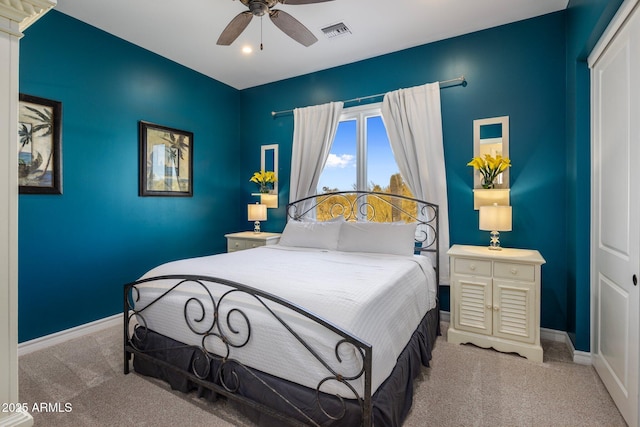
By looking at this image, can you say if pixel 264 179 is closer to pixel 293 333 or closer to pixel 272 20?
pixel 272 20

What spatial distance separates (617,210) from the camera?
2021 millimetres

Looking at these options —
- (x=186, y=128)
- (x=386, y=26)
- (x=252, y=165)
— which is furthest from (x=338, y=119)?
(x=186, y=128)

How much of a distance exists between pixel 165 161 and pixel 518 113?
401cm

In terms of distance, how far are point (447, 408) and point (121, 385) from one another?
2.19 m

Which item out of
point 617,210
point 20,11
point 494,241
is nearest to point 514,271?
point 494,241

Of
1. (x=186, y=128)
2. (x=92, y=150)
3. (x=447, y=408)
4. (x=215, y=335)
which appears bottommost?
(x=447, y=408)

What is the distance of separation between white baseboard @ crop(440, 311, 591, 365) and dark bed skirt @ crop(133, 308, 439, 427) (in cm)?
109

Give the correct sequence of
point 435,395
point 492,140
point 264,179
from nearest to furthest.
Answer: point 435,395 → point 492,140 → point 264,179

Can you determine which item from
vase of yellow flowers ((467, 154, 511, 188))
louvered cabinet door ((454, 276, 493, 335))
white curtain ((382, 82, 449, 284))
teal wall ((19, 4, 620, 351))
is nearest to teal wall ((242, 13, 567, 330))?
teal wall ((19, 4, 620, 351))

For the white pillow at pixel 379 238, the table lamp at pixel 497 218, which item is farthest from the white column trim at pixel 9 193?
the table lamp at pixel 497 218

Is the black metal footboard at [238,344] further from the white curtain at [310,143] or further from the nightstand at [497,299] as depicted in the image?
the white curtain at [310,143]

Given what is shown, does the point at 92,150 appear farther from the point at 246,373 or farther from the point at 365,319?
the point at 365,319

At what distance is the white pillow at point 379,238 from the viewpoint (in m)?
3.10

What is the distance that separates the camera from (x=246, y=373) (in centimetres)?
180
